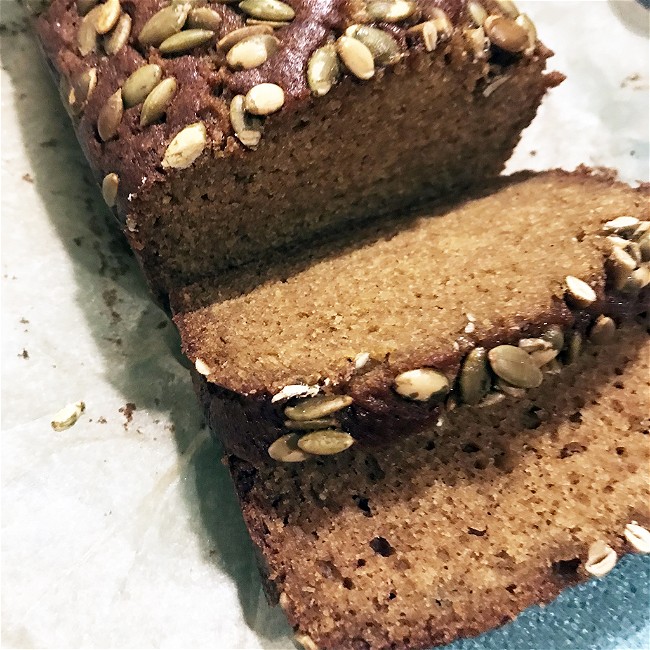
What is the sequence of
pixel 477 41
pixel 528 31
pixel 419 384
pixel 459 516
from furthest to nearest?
pixel 528 31 → pixel 477 41 → pixel 459 516 → pixel 419 384

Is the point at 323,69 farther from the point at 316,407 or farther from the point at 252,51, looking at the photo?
the point at 316,407

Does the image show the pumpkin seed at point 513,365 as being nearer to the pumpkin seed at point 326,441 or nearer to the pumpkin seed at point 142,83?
the pumpkin seed at point 326,441

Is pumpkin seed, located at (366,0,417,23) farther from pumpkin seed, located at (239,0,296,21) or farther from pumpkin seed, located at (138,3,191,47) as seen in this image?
pumpkin seed, located at (138,3,191,47)

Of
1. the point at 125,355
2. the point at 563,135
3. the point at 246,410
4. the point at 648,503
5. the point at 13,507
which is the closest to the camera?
the point at 246,410

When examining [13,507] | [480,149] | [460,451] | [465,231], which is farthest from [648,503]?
[13,507]

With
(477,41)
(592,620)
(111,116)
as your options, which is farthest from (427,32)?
(592,620)

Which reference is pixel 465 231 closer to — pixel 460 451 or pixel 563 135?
pixel 460 451

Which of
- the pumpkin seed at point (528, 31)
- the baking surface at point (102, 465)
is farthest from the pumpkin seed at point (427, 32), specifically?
the baking surface at point (102, 465)
